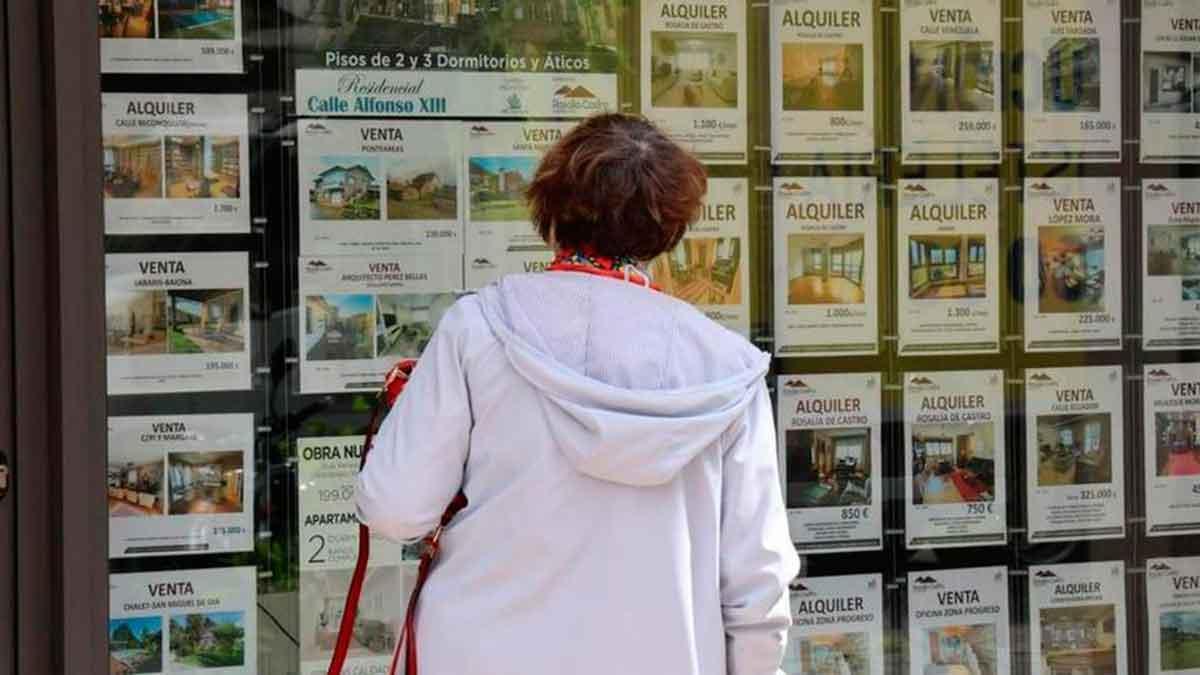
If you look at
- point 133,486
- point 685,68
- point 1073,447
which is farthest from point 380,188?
point 1073,447

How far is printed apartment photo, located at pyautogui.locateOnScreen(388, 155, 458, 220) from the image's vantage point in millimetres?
4676

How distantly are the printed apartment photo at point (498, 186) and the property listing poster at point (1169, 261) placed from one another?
1.70 meters

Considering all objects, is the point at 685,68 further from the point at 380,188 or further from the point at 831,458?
the point at 831,458

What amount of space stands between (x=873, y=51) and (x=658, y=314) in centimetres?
192

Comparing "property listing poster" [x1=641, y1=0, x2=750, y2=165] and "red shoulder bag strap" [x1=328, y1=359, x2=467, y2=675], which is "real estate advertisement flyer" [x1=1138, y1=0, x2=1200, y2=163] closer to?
"property listing poster" [x1=641, y1=0, x2=750, y2=165]

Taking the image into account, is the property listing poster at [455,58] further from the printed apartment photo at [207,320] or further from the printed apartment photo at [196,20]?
the printed apartment photo at [207,320]

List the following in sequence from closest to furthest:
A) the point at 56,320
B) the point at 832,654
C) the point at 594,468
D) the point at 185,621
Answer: the point at 594,468, the point at 56,320, the point at 185,621, the point at 832,654

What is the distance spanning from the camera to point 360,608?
185 inches

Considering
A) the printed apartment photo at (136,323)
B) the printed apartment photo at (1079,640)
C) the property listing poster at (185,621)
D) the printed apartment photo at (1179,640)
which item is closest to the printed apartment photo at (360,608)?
the property listing poster at (185,621)

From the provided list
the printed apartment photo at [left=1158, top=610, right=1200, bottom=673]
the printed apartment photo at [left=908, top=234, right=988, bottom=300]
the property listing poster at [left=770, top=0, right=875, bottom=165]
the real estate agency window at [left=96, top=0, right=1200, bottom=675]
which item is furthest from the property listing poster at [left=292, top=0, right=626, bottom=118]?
the printed apartment photo at [left=1158, top=610, right=1200, bottom=673]

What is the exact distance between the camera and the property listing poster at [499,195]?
471 centimetres

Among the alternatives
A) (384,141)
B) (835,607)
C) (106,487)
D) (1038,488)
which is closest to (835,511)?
(835,607)

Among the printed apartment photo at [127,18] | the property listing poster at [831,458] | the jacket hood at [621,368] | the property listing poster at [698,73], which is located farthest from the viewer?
the property listing poster at [831,458]

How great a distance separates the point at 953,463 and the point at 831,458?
1.11 feet
